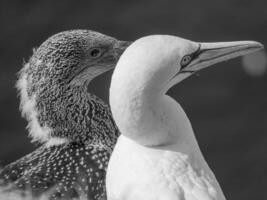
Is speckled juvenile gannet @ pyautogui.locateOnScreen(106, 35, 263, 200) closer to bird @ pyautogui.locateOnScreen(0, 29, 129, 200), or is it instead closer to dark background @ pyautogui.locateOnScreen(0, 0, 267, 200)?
bird @ pyautogui.locateOnScreen(0, 29, 129, 200)

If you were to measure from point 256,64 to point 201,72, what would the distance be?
0.84 metres

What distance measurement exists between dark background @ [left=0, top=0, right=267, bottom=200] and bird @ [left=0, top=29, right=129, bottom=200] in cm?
338

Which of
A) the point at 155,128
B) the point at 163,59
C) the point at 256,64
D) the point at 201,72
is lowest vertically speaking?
the point at 256,64

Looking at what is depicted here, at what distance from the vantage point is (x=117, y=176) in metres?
5.49

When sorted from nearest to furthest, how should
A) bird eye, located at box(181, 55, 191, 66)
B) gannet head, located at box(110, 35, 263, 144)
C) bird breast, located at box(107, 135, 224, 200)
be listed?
gannet head, located at box(110, 35, 263, 144)
bird breast, located at box(107, 135, 224, 200)
bird eye, located at box(181, 55, 191, 66)

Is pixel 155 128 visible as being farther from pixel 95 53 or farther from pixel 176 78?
pixel 95 53

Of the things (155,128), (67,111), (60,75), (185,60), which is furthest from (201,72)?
(155,128)

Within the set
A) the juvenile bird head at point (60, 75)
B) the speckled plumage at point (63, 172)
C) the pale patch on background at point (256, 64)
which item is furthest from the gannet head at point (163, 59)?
the pale patch on background at point (256, 64)

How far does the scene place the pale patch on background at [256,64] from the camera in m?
11.6

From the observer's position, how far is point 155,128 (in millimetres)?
5398

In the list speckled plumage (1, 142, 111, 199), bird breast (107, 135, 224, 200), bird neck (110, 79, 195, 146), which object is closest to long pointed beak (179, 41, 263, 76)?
bird neck (110, 79, 195, 146)

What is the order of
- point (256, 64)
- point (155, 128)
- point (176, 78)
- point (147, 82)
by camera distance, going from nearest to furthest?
point (147, 82)
point (155, 128)
point (176, 78)
point (256, 64)

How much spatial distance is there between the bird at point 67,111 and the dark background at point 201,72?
11.1 ft

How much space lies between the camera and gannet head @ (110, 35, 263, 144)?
5199 mm
